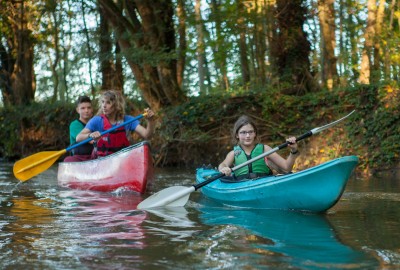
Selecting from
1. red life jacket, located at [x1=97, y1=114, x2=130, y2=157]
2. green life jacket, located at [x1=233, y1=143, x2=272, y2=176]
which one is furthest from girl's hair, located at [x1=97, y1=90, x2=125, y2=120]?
green life jacket, located at [x1=233, y1=143, x2=272, y2=176]

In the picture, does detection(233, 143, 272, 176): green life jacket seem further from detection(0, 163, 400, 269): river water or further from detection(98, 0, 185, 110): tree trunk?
detection(98, 0, 185, 110): tree trunk

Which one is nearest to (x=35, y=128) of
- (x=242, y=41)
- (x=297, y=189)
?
(x=242, y=41)

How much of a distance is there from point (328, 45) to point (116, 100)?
679cm

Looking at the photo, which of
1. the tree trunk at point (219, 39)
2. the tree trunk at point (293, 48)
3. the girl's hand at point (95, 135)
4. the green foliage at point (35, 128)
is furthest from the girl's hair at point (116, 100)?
the green foliage at point (35, 128)

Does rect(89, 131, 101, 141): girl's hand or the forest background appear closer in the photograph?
rect(89, 131, 101, 141): girl's hand

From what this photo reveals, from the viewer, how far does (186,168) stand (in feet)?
41.1

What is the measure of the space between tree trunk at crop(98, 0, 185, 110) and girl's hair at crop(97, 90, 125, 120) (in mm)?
4344

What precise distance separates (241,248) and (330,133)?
7776 millimetres

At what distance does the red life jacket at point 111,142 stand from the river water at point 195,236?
148 cm

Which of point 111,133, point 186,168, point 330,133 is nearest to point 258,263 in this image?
point 111,133

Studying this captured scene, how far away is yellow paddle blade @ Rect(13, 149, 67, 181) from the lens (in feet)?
28.0

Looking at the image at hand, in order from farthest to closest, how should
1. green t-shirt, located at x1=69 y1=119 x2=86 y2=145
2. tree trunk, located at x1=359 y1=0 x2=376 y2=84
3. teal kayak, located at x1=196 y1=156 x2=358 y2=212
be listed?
tree trunk, located at x1=359 y1=0 x2=376 y2=84 < green t-shirt, located at x1=69 y1=119 x2=86 y2=145 < teal kayak, located at x1=196 y1=156 x2=358 y2=212

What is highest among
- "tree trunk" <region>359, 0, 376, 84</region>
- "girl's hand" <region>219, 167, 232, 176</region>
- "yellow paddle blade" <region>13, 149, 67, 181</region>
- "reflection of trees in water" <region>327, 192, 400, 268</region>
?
"tree trunk" <region>359, 0, 376, 84</region>

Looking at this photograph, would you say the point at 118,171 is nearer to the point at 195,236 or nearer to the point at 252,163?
the point at 252,163
